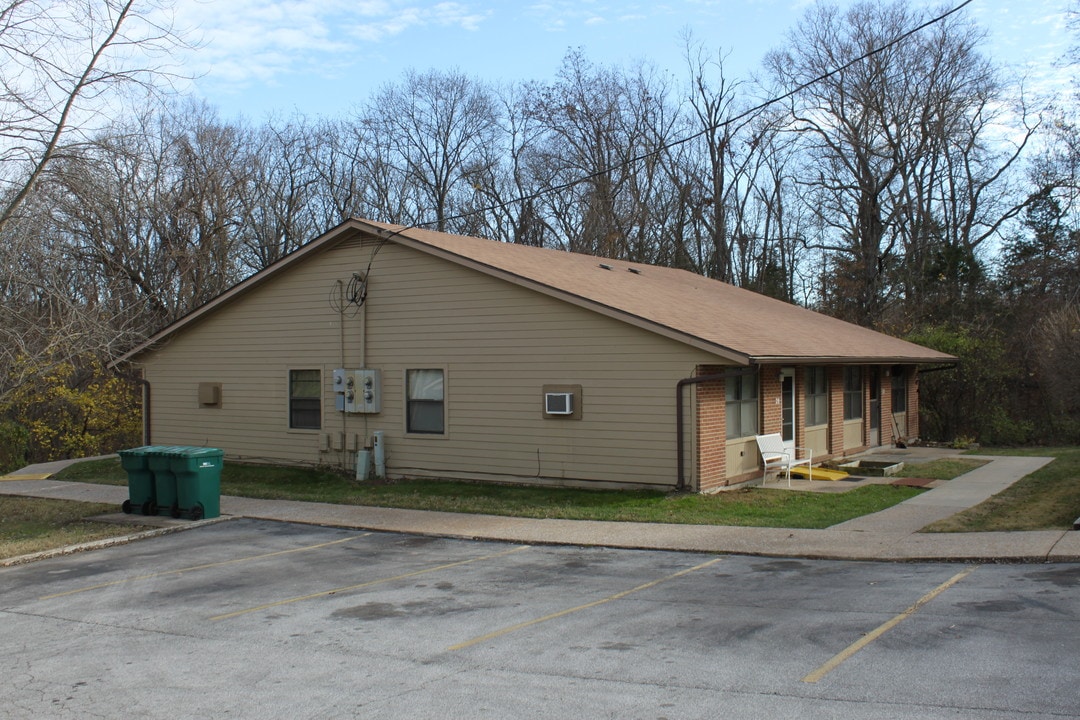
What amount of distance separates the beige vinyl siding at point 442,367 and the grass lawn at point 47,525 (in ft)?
15.2

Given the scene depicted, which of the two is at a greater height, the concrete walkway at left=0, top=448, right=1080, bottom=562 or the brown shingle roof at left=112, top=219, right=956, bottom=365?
the brown shingle roof at left=112, top=219, right=956, bottom=365

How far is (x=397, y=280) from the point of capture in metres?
18.2

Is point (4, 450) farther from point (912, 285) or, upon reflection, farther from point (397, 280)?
point (912, 285)

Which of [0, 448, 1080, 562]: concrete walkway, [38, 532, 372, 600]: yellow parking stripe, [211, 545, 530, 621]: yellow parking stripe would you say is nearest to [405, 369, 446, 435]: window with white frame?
[0, 448, 1080, 562]: concrete walkway

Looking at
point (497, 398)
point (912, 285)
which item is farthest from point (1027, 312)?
point (497, 398)

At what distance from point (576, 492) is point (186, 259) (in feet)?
71.2

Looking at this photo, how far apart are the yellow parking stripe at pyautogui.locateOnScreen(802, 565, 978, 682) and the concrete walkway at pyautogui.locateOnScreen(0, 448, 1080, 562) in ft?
4.27

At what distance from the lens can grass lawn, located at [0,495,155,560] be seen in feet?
41.3

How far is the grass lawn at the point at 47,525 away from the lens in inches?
496

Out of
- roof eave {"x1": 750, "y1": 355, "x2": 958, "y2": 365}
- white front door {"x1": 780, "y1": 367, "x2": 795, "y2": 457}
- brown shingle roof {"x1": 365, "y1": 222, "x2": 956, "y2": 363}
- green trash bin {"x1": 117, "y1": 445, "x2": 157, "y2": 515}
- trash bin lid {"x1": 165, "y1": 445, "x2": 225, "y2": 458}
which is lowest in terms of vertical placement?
green trash bin {"x1": 117, "y1": 445, "x2": 157, "y2": 515}

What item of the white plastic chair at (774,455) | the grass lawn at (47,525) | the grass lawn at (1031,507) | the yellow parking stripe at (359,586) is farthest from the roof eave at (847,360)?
the grass lawn at (47,525)

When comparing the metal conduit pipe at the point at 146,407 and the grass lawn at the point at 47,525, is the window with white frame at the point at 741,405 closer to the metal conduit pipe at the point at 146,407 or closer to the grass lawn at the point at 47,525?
the grass lawn at the point at 47,525

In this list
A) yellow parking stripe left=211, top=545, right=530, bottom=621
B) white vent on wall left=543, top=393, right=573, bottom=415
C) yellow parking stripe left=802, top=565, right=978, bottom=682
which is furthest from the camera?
white vent on wall left=543, top=393, right=573, bottom=415

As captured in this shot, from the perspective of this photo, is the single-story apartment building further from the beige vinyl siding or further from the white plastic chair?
the white plastic chair
